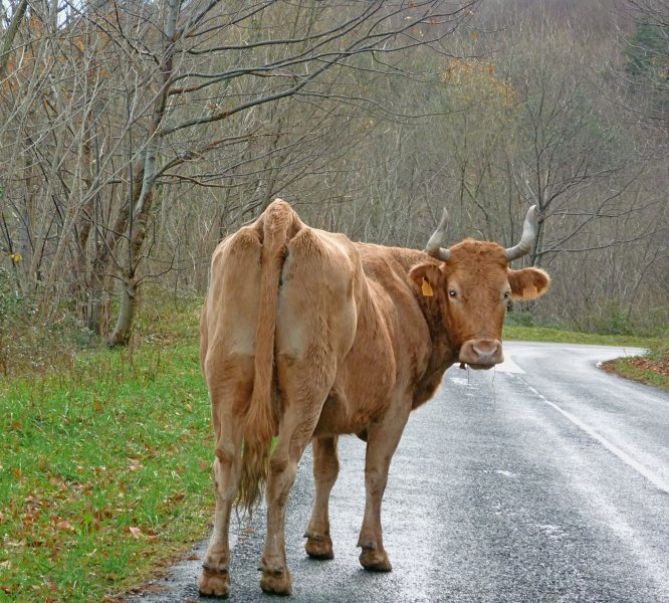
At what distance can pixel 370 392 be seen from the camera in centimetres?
711

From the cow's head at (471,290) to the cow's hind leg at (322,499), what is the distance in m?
1.04

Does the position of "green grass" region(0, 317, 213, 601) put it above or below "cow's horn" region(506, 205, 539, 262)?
below

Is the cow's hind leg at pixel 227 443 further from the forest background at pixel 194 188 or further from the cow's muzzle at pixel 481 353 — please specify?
the cow's muzzle at pixel 481 353

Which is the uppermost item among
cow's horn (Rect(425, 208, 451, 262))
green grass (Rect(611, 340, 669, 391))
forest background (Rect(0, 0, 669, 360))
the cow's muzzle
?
forest background (Rect(0, 0, 669, 360))

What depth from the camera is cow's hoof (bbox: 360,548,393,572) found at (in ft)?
22.5

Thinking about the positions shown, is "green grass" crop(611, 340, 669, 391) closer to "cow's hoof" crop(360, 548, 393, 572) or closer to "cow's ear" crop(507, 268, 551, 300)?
"cow's ear" crop(507, 268, 551, 300)

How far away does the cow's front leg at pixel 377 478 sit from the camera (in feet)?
22.5

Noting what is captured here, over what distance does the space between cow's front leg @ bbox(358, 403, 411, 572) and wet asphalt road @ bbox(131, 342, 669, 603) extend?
0.10m

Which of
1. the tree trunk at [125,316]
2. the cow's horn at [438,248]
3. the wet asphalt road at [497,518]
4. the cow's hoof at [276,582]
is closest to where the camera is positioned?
the cow's hoof at [276,582]

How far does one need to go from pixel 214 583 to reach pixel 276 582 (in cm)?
31

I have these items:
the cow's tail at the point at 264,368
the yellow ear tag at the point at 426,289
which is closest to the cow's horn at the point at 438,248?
the yellow ear tag at the point at 426,289

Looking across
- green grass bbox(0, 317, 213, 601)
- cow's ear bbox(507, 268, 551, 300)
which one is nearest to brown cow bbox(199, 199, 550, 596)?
green grass bbox(0, 317, 213, 601)

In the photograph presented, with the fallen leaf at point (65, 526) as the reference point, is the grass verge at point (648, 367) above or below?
above

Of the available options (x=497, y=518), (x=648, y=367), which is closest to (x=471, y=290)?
(x=497, y=518)
